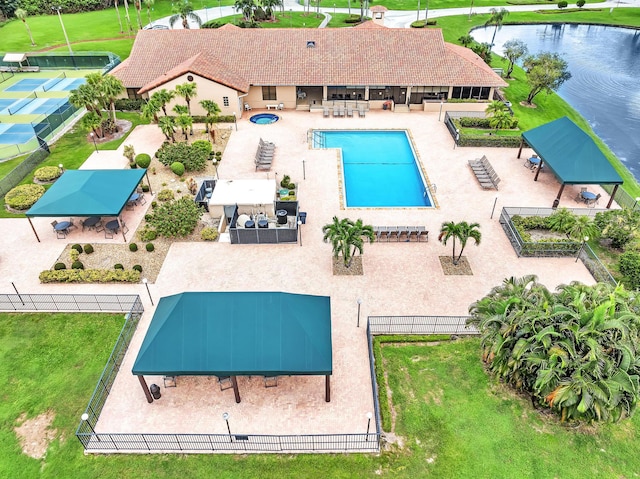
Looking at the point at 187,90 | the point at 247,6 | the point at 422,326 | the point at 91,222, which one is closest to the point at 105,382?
the point at 91,222

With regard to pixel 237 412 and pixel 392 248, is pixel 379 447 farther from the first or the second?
pixel 392 248

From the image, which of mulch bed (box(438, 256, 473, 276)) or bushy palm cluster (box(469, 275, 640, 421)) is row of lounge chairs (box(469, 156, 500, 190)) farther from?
bushy palm cluster (box(469, 275, 640, 421))

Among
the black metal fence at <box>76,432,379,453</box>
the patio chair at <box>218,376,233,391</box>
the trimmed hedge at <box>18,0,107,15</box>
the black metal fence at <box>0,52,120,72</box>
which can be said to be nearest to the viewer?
the black metal fence at <box>76,432,379,453</box>

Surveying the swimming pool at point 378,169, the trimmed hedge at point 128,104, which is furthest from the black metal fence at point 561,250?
the trimmed hedge at point 128,104

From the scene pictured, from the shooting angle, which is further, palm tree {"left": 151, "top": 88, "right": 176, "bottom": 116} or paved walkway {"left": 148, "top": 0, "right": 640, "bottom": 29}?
paved walkway {"left": 148, "top": 0, "right": 640, "bottom": 29}

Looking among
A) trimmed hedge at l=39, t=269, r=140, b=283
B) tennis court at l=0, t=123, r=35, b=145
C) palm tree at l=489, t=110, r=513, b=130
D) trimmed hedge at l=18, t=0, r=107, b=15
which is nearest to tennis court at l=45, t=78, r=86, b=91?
tennis court at l=0, t=123, r=35, b=145

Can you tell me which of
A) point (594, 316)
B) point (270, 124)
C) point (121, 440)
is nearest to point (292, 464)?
point (121, 440)

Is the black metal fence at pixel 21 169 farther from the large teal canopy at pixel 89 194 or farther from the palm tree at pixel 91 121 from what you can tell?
the large teal canopy at pixel 89 194
